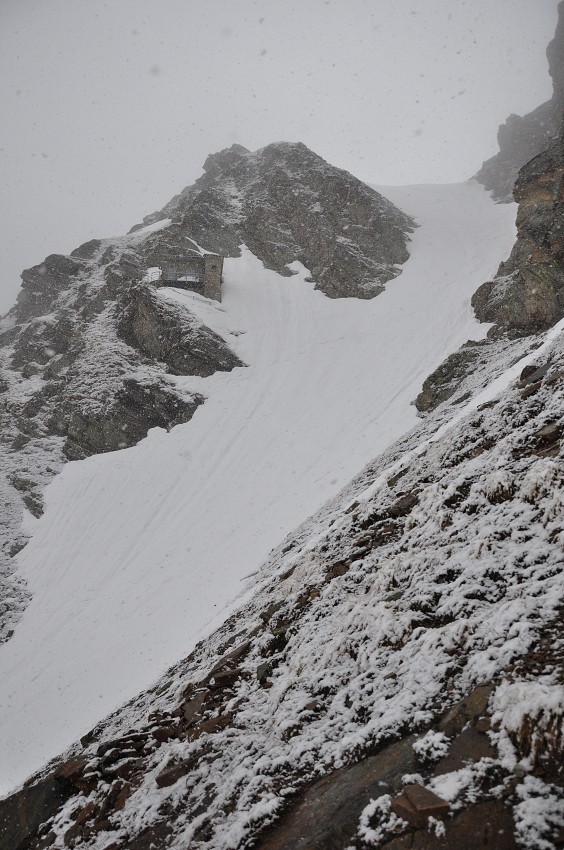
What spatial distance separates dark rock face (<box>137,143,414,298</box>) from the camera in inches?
1633

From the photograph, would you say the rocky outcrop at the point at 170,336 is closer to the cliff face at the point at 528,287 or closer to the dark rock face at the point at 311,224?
the dark rock face at the point at 311,224

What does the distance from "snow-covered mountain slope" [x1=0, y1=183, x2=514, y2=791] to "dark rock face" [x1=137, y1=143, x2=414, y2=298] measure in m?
3.24

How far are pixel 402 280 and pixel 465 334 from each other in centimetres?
1555

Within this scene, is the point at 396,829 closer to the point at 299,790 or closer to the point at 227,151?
the point at 299,790

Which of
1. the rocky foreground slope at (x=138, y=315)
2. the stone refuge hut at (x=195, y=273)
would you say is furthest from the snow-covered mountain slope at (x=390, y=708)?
the stone refuge hut at (x=195, y=273)

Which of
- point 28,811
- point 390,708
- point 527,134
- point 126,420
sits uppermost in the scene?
point 527,134

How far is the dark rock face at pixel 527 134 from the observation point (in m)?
64.1

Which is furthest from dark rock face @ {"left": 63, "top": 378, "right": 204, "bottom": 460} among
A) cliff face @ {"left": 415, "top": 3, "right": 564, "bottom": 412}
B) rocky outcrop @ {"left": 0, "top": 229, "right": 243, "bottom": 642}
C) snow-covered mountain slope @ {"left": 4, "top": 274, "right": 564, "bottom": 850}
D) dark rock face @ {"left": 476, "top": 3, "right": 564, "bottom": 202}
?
dark rock face @ {"left": 476, "top": 3, "right": 564, "bottom": 202}

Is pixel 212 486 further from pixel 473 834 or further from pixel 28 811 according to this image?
pixel 473 834

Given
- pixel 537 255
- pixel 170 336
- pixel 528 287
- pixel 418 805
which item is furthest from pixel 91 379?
pixel 418 805

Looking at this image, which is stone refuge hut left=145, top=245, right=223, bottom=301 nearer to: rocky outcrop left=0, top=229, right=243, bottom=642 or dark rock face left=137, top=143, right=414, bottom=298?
rocky outcrop left=0, top=229, right=243, bottom=642

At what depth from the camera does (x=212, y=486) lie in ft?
75.3

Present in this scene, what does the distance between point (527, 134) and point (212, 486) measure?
272ft

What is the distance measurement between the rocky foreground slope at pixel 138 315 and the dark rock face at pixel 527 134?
26727 millimetres
